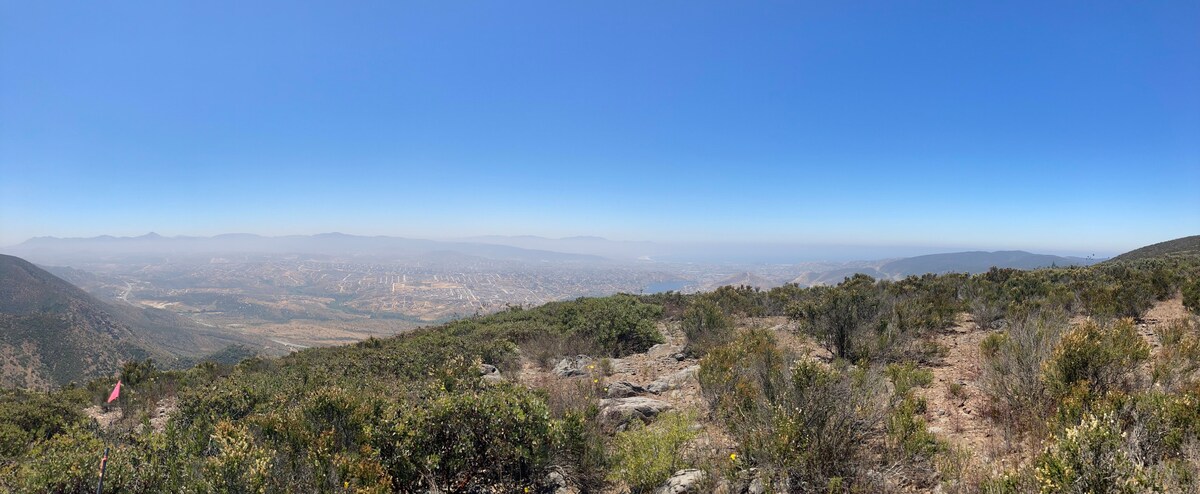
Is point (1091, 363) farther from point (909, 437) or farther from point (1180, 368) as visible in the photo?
point (909, 437)

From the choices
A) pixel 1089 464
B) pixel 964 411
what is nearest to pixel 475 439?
pixel 1089 464

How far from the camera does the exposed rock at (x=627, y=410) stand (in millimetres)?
6961

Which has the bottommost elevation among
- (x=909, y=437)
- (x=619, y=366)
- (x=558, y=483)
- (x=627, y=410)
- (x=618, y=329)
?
(x=619, y=366)

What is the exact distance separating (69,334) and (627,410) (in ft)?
339

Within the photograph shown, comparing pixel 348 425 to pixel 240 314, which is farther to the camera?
pixel 240 314

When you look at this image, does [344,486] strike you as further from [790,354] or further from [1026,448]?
[1026,448]

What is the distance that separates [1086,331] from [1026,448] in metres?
1.93

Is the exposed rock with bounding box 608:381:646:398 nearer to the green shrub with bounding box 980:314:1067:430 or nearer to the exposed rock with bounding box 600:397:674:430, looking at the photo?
the exposed rock with bounding box 600:397:674:430

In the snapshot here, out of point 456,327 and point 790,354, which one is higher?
point 790,354

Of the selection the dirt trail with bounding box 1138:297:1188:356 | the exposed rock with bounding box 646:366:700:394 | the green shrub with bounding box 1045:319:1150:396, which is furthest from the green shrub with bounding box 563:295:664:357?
the dirt trail with bounding box 1138:297:1188:356

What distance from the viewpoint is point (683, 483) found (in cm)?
478

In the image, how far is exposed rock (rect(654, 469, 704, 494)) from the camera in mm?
4652

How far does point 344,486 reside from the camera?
4070mm

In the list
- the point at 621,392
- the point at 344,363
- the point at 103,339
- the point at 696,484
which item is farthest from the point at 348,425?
the point at 103,339
